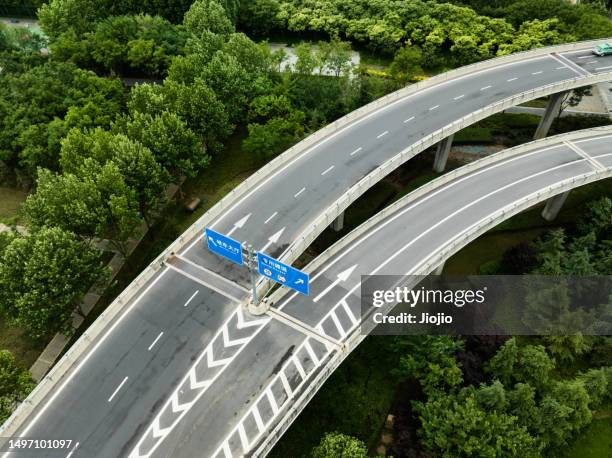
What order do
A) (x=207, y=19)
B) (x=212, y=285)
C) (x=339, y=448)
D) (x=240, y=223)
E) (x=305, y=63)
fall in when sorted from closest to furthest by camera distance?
(x=339, y=448) < (x=212, y=285) < (x=240, y=223) < (x=305, y=63) < (x=207, y=19)

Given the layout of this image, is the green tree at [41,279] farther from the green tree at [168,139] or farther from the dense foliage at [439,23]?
the dense foliage at [439,23]

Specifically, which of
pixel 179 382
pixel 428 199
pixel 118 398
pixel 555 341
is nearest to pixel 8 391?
Result: pixel 118 398

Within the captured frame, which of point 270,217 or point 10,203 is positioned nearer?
point 270,217

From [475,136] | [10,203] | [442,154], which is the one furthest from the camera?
[475,136]

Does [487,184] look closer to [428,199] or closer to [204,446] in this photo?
[428,199]

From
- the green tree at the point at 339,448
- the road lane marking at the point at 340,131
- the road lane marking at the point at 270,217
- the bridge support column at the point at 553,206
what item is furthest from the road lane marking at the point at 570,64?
the green tree at the point at 339,448

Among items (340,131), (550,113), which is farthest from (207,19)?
(550,113)

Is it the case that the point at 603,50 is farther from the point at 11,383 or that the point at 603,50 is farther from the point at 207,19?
the point at 11,383
